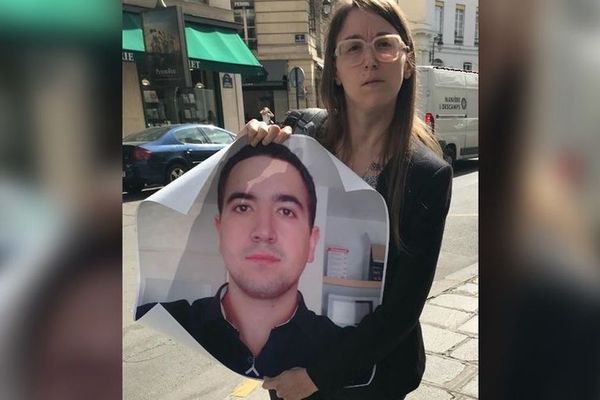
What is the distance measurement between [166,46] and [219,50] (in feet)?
11.1

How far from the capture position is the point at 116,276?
855 millimetres

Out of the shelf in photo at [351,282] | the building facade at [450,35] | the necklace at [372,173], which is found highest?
the building facade at [450,35]

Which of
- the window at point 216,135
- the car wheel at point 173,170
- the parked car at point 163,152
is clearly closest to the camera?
the parked car at point 163,152

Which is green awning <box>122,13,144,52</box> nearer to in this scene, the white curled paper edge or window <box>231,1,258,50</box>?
window <box>231,1,258,50</box>

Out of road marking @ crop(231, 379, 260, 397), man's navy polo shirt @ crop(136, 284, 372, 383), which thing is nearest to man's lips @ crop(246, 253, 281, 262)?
man's navy polo shirt @ crop(136, 284, 372, 383)

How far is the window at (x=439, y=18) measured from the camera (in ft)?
90.3

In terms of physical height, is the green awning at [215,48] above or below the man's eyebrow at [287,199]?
above

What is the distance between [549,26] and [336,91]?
638 mm

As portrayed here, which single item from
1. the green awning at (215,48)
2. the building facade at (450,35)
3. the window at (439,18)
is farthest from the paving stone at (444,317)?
the window at (439,18)

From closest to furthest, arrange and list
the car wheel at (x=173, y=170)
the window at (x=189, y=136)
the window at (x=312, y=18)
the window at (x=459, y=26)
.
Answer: the car wheel at (x=173, y=170) < the window at (x=189, y=136) < the window at (x=312, y=18) < the window at (x=459, y=26)

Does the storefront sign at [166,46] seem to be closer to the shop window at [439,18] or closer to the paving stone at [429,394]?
the paving stone at [429,394]

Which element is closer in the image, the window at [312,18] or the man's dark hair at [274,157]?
the man's dark hair at [274,157]

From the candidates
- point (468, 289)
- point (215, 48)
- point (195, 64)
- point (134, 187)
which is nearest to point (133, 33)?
point (195, 64)

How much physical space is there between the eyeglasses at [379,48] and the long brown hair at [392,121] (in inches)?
1.6
